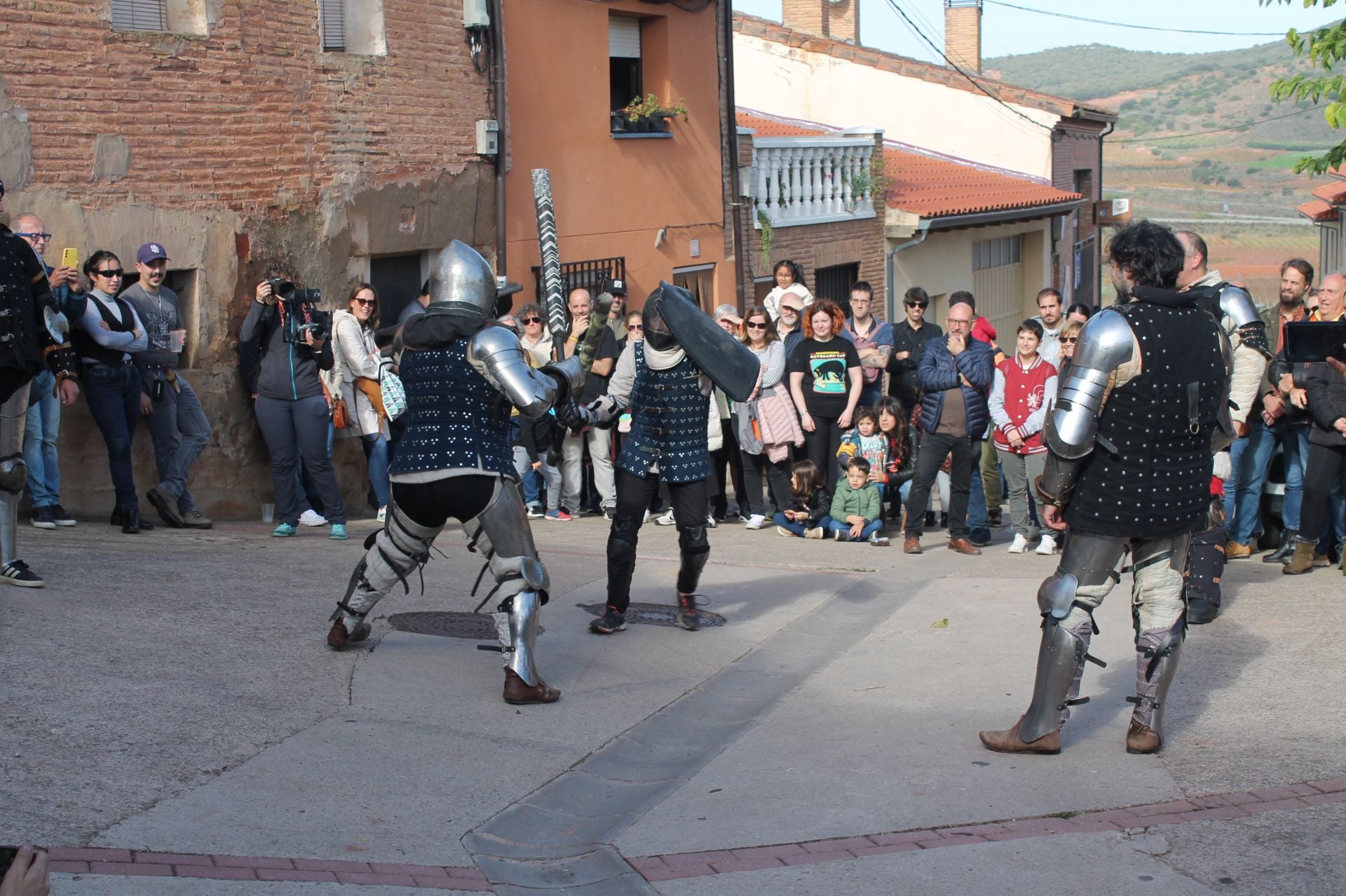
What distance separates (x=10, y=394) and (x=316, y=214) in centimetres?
475

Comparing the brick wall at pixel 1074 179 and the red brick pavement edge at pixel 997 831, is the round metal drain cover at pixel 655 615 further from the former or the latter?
the brick wall at pixel 1074 179

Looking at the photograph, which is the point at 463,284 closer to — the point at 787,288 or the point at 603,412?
the point at 603,412

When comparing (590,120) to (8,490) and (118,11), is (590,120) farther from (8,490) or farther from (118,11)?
(8,490)

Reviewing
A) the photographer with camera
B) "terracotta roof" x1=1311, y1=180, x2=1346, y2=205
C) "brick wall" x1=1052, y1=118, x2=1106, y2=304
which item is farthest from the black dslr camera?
"brick wall" x1=1052, y1=118, x2=1106, y2=304

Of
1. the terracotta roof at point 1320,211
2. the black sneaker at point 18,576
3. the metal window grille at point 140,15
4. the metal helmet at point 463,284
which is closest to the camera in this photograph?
the metal helmet at point 463,284

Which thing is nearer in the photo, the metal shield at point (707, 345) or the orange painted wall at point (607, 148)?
the metal shield at point (707, 345)

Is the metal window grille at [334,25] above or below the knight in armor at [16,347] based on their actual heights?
above

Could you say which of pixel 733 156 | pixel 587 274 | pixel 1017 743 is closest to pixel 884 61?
pixel 733 156

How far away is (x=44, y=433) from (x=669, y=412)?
13.5 ft

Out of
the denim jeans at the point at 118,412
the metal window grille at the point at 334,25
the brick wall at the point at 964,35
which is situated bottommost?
the denim jeans at the point at 118,412

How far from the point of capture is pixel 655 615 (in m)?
7.63

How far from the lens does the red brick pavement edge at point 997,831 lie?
4301 millimetres

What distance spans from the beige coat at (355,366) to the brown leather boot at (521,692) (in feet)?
14.2

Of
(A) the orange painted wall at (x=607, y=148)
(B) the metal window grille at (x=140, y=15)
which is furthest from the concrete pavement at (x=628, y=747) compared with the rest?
(A) the orange painted wall at (x=607, y=148)
